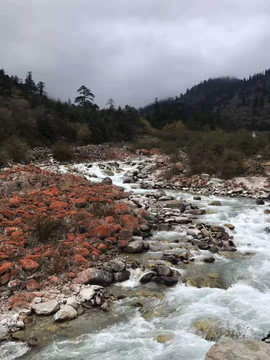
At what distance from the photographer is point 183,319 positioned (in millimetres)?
4762

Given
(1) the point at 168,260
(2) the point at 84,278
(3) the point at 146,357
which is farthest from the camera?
(1) the point at 168,260

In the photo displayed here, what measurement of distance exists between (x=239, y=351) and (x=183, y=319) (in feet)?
4.93

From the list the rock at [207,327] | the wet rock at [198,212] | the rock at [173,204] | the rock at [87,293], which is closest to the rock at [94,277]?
the rock at [87,293]

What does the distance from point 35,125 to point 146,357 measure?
988 inches

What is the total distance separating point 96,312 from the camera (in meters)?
5.06

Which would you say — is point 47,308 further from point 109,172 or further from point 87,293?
point 109,172

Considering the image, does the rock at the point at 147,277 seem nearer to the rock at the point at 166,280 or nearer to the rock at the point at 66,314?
the rock at the point at 166,280

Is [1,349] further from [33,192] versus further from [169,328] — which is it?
[33,192]

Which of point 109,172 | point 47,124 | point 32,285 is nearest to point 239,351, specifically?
point 32,285

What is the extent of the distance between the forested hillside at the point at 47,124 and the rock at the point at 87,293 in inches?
555

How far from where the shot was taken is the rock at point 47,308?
4.92 m

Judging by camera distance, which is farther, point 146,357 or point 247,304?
point 247,304

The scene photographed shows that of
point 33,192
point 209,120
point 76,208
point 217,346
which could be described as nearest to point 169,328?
point 217,346

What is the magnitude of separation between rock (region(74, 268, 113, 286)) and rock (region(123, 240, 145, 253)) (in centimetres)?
134
